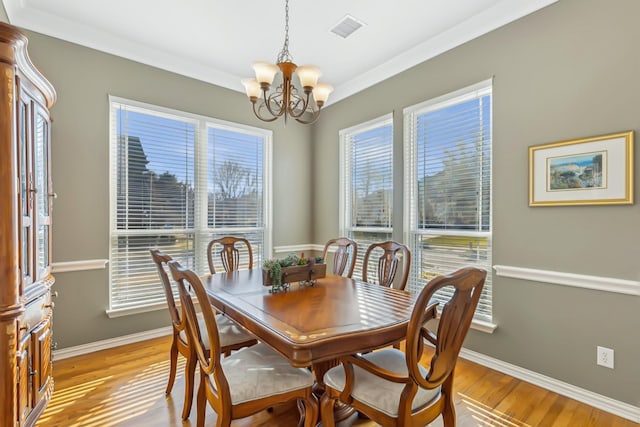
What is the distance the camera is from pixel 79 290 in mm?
2936

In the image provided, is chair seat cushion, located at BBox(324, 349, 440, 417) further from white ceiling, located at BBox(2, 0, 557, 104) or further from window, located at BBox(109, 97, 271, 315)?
white ceiling, located at BBox(2, 0, 557, 104)

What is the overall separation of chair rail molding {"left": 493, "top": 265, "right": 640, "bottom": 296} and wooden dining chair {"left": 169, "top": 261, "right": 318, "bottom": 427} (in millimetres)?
1883

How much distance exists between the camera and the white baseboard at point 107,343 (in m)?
2.84

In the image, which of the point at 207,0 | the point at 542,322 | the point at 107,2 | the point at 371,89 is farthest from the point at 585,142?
the point at 107,2

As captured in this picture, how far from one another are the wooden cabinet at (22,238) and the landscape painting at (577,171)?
134 inches

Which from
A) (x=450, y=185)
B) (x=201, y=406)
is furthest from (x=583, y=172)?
(x=201, y=406)

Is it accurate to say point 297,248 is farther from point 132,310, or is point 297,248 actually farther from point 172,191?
point 132,310

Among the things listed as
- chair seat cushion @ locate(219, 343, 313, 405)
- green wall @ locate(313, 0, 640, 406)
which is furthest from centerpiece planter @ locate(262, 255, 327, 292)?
green wall @ locate(313, 0, 640, 406)

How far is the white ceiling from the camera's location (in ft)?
8.48

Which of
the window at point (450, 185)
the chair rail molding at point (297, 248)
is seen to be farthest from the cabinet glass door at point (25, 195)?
the window at point (450, 185)

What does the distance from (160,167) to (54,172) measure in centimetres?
89

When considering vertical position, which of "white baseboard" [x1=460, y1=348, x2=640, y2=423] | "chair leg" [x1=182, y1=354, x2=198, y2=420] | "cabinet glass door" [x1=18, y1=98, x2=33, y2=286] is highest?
"cabinet glass door" [x1=18, y1=98, x2=33, y2=286]

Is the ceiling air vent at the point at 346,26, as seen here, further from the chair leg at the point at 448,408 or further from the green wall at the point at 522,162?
the chair leg at the point at 448,408

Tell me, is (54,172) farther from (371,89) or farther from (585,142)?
(585,142)
